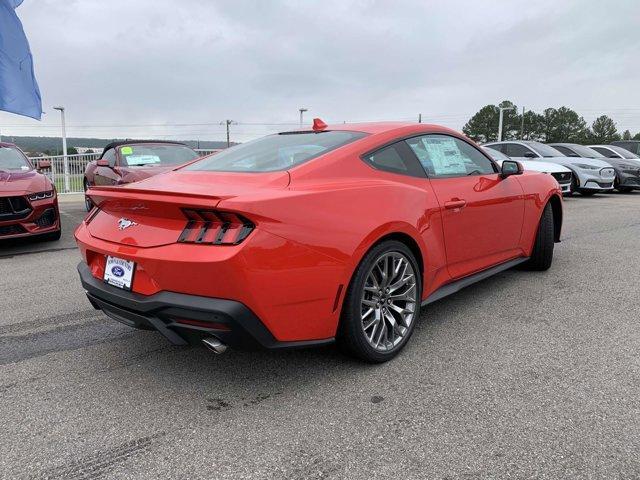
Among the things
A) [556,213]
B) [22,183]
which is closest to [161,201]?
[556,213]

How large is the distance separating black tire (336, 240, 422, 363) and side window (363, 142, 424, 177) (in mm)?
517

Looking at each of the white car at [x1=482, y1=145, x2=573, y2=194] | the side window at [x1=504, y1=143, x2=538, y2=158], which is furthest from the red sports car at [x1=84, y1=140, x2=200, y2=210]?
the side window at [x1=504, y1=143, x2=538, y2=158]

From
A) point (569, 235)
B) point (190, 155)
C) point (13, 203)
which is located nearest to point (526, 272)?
point (569, 235)

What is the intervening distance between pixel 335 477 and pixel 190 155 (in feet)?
27.0

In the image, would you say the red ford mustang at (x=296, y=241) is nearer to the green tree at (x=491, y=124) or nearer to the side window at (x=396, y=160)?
the side window at (x=396, y=160)

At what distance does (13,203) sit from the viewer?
19.5 ft

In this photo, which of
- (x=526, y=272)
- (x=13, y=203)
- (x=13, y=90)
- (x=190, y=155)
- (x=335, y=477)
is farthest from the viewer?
(x=13, y=90)

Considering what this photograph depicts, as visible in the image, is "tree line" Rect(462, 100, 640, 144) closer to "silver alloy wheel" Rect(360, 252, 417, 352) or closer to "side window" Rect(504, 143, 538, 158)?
"side window" Rect(504, 143, 538, 158)

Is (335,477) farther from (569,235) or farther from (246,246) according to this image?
(569,235)

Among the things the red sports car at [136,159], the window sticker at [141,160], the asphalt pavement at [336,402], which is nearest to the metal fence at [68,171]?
the red sports car at [136,159]

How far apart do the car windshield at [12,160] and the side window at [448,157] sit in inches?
234

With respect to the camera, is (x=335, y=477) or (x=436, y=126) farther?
(x=436, y=126)

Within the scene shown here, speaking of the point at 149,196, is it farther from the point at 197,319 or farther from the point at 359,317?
the point at 359,317

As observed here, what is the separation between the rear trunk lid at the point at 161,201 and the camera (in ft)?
7.68
